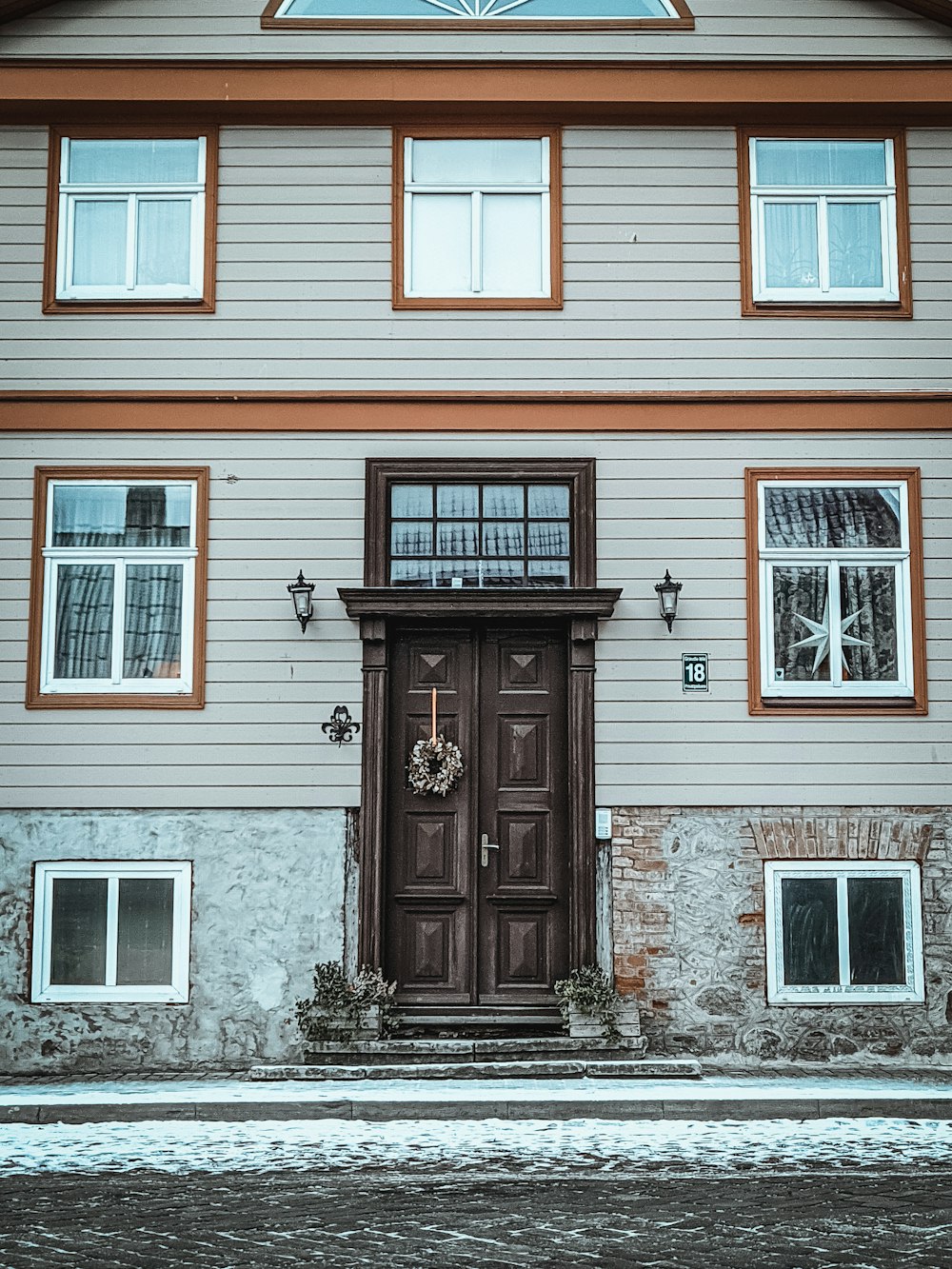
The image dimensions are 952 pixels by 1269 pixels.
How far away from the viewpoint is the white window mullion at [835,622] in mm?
11180

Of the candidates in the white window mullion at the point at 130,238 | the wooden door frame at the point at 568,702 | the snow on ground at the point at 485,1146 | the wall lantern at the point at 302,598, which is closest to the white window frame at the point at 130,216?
the white window mullion at the point at 130,238

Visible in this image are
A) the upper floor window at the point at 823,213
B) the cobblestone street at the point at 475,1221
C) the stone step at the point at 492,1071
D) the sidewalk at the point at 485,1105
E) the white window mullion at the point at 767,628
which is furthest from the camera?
the upper floor window at the point at 823,213

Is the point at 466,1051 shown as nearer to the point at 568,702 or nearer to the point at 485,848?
the point at 485,848

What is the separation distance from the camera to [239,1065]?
10.7m

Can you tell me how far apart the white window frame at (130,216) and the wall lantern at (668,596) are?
408cm

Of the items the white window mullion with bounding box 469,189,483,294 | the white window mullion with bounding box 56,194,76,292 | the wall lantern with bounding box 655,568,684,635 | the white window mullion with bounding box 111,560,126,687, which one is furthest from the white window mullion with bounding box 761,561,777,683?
the white window mullion with bounding box 56,194,76,292

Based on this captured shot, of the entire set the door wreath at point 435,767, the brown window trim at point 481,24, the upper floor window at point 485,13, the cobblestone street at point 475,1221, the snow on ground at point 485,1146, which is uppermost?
the upper floor window at point 485,13

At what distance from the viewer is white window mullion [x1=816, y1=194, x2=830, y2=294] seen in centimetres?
1149

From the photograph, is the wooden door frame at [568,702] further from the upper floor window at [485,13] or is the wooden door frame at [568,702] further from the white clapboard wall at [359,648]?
the upper floor window at [485,13]

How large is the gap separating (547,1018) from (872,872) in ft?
8.35

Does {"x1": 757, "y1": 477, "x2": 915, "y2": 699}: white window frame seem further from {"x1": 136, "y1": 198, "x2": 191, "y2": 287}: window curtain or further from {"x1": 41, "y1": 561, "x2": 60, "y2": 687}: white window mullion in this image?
{"x1": 41, "y1": 561, "x2": 60, "y2": 687}: white window mullion

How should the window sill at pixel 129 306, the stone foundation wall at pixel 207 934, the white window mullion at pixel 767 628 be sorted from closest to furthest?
the stone foundation wall at pixel 207 934 → the white window mullion at pixel 767 628 → the window sill at pixel 129 306

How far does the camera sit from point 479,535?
36.9ft

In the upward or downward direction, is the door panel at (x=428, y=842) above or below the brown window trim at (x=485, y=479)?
below
